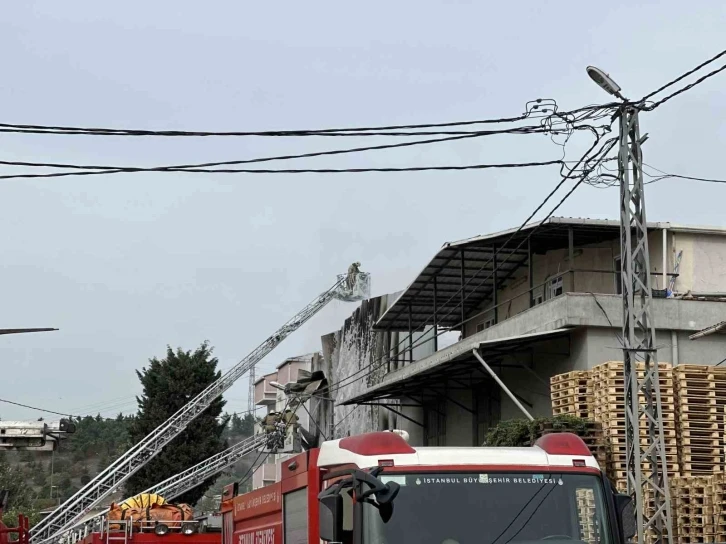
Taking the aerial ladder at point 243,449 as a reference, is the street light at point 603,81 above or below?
above

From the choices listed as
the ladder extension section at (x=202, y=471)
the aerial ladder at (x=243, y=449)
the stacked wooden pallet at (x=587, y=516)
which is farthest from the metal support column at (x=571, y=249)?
the ladder extension section at (x=202, y=471)

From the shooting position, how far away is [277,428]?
2192 inches

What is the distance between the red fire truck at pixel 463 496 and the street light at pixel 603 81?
7.85 m

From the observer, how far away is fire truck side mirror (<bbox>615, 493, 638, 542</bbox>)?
8.41 meters

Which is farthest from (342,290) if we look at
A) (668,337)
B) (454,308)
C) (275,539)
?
(275,539)

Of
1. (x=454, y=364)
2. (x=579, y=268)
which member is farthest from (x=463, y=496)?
(x=579, y=268)

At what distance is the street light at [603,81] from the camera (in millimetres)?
15391

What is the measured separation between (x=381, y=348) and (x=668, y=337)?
20.0m

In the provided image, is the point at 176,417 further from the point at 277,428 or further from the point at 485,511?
the point at 485,511

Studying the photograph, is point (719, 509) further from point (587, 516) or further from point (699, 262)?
point (587, 516)

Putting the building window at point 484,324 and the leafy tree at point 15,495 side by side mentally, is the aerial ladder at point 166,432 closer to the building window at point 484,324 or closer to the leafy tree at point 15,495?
the leafy tree at point 15,495

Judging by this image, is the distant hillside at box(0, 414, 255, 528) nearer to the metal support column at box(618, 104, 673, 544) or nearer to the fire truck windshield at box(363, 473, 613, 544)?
the metal support column at box(618, 104, 673, 544)

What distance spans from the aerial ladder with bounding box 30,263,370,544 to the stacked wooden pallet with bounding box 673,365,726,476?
1197 inches

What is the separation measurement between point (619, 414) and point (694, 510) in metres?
2.28
